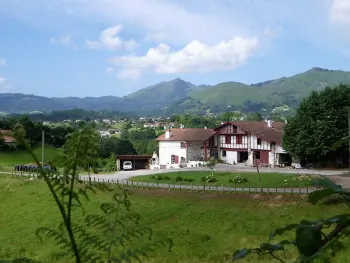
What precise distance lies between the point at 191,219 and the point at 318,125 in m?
23.4

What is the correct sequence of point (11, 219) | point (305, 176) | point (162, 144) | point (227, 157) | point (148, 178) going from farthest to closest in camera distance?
1. point (162, 144)
2. point (227, 157)
3. point (148, 178)
4. point (305, 176)
5. point (11, 219)

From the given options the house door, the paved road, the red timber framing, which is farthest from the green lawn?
the red timber framing

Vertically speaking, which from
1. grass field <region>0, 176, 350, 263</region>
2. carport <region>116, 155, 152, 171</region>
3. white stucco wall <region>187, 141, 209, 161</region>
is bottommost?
grass field <region>0, 176, 350, 263</region>

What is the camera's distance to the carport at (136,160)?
58.4 meters

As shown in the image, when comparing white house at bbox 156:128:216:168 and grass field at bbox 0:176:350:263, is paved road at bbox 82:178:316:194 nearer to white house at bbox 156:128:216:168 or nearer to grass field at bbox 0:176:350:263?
grass field at bbox 0:176:350:263

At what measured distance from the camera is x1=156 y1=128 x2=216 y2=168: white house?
59531 millimetres

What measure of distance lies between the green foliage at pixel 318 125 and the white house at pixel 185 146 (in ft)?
49.1

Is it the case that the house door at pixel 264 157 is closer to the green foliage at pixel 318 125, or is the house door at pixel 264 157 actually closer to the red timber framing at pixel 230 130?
the red timber framing at pixel 230 130

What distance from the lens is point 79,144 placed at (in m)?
2.06

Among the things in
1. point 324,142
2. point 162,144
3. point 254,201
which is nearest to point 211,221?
point 254,201

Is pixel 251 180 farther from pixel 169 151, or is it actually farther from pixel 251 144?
pixel 169 151

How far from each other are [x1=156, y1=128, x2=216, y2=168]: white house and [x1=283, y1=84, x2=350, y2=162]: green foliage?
1496cm

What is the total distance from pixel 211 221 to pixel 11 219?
14.4 meters

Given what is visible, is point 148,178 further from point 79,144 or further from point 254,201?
point 79,144
